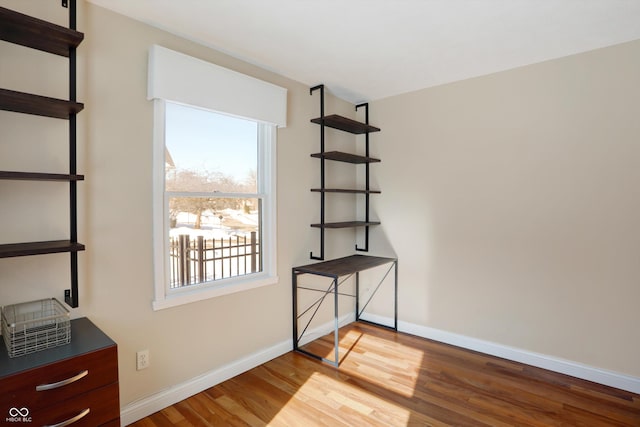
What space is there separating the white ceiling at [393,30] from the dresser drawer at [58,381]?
6.09 feet

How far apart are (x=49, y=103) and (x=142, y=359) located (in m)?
1.51

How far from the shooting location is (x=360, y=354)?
300cm

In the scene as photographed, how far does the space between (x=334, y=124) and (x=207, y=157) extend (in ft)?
4.46

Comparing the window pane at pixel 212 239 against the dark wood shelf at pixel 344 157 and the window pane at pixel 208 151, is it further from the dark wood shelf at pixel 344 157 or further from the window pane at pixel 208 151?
the dark wood shelf at pixel 344 157

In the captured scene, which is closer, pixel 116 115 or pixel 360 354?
pixel 116 115

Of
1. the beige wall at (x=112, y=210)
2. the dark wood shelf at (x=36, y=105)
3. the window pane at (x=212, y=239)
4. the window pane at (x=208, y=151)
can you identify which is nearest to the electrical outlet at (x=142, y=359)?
the beige wall at (x=112, y=210)

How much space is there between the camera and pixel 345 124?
3354 millimetres

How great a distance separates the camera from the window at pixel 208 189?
218 cm

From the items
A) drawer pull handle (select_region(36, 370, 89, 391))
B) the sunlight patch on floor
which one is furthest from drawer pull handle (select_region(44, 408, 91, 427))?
the sunlight patch on floor

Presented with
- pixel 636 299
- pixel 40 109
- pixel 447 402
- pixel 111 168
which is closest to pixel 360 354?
pixel 447 402

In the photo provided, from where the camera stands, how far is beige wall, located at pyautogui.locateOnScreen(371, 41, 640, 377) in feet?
8.04

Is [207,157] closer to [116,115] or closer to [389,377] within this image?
[116,115]

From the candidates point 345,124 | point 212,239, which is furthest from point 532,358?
point 212,239

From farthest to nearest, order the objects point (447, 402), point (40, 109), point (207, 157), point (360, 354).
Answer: point (360, 354), point (207, 157), point (447, 402), point (40, 109)
